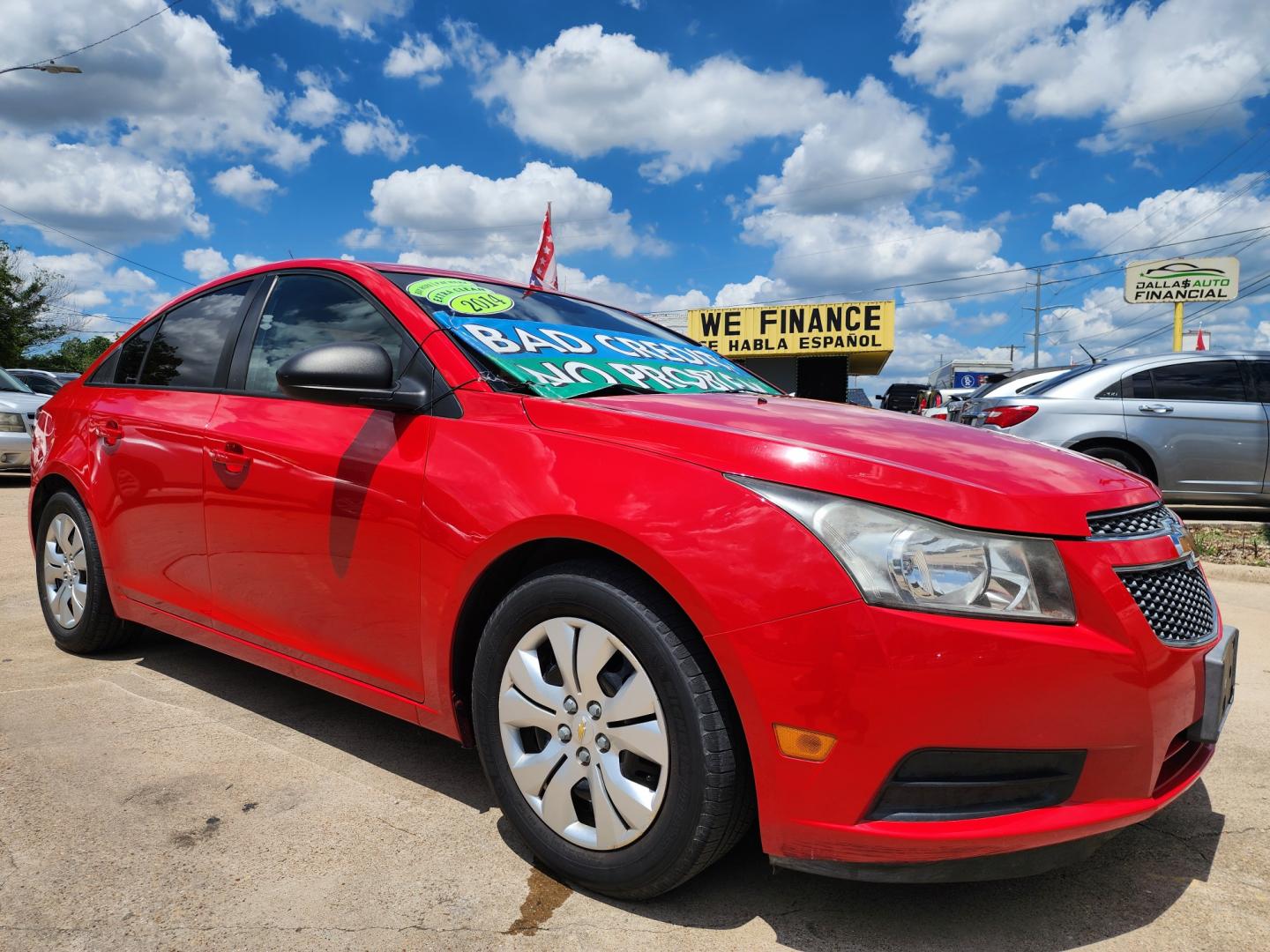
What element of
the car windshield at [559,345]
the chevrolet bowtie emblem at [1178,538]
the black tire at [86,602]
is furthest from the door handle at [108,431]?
the chevrolet bowtie emblem at [1178,538]

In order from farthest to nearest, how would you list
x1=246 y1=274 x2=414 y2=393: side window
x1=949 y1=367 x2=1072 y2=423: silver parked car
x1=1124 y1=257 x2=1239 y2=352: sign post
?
1. x1=1124 y1=257 x2=1239 y2=352: sign post
2. x1=949 y1=367 x2=1072 y2=423: silver parked car
3. x1=246 y1=274 x2=414 y2=393: side window

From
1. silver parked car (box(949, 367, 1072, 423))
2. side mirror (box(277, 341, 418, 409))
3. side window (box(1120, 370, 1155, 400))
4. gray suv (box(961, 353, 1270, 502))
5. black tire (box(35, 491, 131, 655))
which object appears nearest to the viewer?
side mirror (box(277, 341, 418, 409))

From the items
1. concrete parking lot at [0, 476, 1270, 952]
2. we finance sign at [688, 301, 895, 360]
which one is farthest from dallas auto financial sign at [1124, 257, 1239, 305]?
concrete parking lot at [0, 476, 1270, 952]

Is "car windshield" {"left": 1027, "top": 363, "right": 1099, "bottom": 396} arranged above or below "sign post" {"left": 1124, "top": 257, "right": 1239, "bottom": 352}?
below

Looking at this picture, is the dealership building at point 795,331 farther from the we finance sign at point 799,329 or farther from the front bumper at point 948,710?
the front bumper at point 948,710

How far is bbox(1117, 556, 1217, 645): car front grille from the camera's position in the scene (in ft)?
6.13

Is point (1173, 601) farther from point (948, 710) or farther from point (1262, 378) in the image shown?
point (1262, 378)

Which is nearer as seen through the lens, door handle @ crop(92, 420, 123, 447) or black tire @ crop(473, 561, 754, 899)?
black tire @ crop(473, 561, 754, 899)

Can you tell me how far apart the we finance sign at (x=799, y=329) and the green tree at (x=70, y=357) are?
28727 millimetres

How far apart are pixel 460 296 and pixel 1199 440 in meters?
6.71

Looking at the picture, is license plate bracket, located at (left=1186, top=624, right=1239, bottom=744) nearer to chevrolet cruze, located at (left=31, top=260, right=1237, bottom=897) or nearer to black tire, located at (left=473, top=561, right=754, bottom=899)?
chevrolet cruze, located at (left=31, top=260, right=1237, bottom=897)

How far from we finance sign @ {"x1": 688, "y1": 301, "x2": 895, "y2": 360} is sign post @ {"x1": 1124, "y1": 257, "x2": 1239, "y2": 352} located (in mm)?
5892

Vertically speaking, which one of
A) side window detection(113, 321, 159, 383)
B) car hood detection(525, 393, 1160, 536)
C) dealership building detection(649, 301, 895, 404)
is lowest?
car hood detection(525, 393, 1160, 536)

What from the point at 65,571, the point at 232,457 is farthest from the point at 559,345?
the point at 65,571
